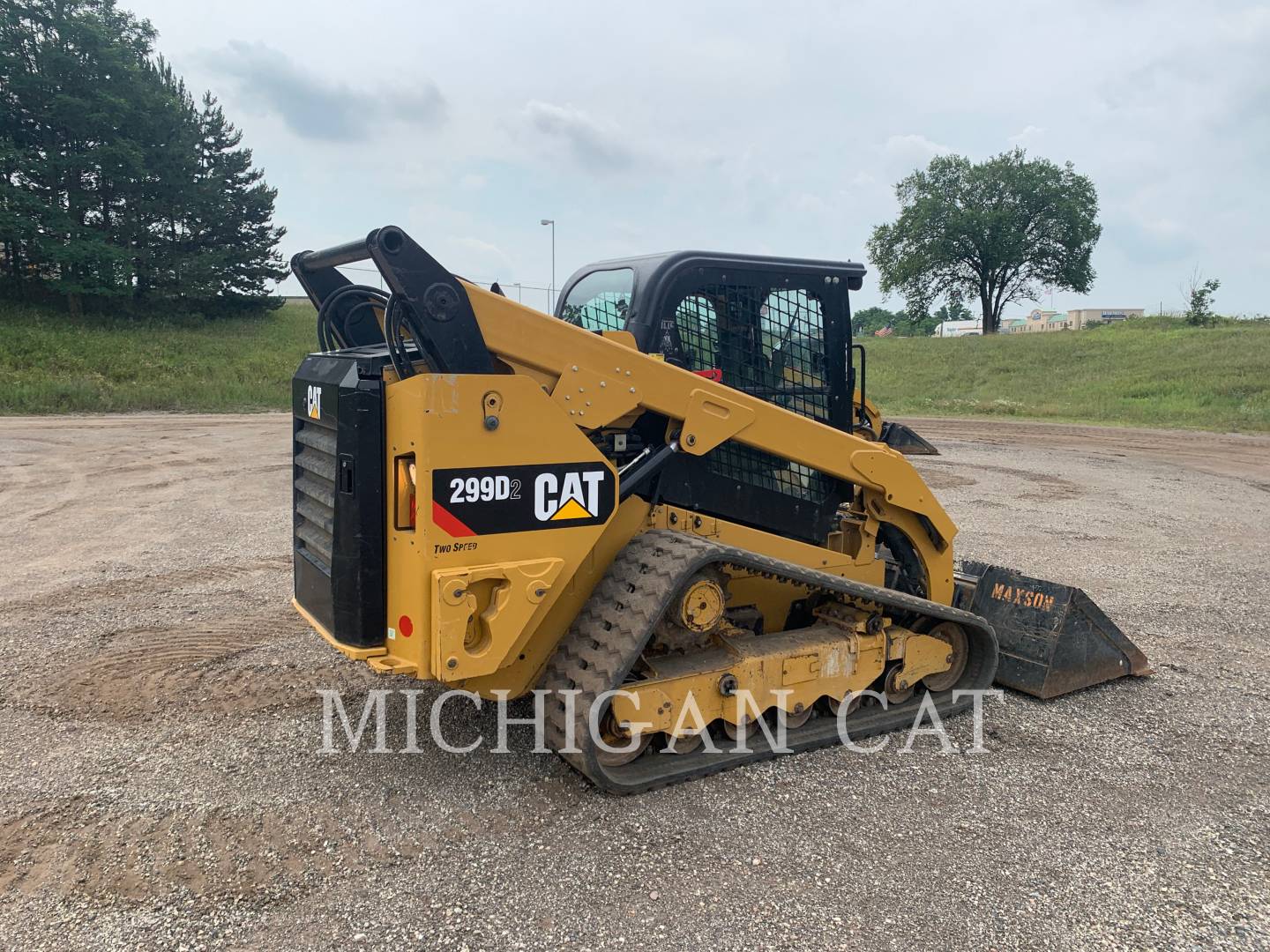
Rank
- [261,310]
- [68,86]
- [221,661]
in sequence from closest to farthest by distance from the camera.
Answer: [221,661]
[68,86]
[261,310]

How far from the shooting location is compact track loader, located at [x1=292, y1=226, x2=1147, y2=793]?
10.9 ft

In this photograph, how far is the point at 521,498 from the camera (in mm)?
3414

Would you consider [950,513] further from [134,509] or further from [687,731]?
[134,509]

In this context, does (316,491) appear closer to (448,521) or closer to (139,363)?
(448,521)

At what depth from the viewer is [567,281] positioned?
17.6ft

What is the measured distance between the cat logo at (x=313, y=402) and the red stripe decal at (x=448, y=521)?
0.93m

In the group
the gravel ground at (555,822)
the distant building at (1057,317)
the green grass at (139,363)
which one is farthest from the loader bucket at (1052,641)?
the distant building at (1057,317)

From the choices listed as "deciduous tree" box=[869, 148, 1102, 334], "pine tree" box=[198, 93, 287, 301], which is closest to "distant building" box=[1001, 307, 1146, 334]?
"deciduous tree" box=[869, 148, 1102, 334]

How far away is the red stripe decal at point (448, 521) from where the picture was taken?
3221 millimetres

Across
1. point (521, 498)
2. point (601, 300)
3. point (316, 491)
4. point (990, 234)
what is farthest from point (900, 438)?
point (990, 234)

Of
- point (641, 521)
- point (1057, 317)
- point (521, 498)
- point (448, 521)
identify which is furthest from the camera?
point (1057, 317)

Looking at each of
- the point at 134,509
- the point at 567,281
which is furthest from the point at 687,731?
the point at 134,509

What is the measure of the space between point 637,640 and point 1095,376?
31596mm

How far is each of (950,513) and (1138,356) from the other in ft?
88.3
